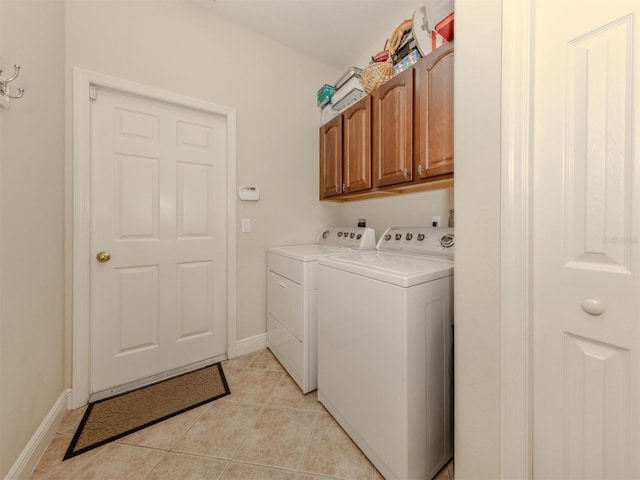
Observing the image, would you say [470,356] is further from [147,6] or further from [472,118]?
[147,6]

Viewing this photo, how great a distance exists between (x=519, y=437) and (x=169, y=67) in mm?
2693

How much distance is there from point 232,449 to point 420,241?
1.51m

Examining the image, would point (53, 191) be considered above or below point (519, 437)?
above

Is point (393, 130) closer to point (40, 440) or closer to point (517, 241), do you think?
point (517, 241)

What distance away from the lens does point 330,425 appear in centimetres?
139

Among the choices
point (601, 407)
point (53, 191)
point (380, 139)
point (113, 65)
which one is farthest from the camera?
point (380, 139)

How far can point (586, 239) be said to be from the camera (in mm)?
709

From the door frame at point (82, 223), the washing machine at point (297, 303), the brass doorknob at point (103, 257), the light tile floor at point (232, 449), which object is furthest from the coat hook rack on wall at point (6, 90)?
the light tile floor at point (232, 449)

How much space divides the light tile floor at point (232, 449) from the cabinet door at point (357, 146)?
1550 millimetres

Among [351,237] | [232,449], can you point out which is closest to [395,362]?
[232,449]

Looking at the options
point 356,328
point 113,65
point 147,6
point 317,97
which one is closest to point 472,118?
point 356,328

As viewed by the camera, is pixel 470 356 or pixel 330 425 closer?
pixel 470 356

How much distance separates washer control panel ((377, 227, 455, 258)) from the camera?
55.5 inches

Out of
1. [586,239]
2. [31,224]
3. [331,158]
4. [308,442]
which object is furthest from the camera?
[331,158]
